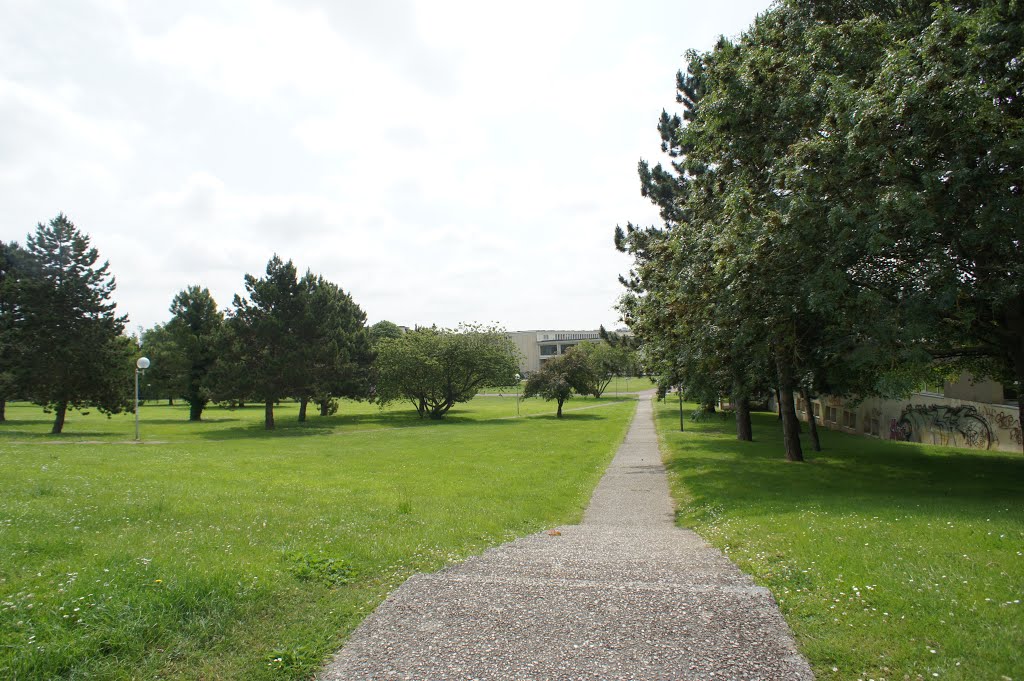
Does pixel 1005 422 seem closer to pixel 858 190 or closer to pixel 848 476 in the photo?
pixel 848 476

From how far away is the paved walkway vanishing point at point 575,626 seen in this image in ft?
13.3

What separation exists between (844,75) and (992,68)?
233 centimetres

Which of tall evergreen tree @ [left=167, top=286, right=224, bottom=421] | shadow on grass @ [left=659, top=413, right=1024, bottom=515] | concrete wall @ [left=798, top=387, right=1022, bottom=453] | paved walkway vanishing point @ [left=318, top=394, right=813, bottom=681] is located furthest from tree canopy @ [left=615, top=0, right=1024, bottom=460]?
tall evergreen tree @ [left=167, top=286, right=224, bottom=421]

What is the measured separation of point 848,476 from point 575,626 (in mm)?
15354

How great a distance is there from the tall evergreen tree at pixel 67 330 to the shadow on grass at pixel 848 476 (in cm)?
3083

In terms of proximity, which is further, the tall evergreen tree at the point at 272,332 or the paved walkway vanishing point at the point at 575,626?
the tall evergreen tree at the point at 272,332

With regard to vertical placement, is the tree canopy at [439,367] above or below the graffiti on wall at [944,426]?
above

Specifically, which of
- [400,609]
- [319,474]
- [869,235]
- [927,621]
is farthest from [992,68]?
[319,474]

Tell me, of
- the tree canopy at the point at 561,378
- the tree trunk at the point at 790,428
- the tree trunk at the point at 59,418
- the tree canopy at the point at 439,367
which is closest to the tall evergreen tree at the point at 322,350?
the tree canopy at the point at 439,367

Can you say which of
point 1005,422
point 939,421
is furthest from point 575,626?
point 939,421

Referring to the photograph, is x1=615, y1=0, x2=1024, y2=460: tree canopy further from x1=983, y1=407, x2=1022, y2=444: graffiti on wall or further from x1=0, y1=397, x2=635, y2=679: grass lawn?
x1=983, y1=407, x2=1022, y2=444: graffiti on wall

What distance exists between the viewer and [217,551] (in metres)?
6.50

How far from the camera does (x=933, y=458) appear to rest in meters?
21.2

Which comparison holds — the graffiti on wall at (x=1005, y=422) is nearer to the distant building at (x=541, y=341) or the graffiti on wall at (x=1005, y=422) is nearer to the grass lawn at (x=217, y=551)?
the grass lawn at (x=217, y=551)
